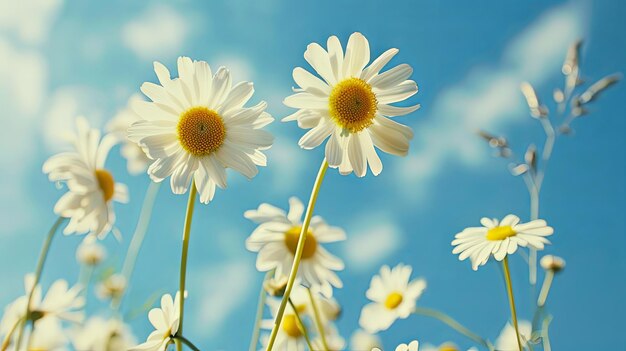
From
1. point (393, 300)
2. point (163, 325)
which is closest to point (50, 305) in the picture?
point (163, 325)

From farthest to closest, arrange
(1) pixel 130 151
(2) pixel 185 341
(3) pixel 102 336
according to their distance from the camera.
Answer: (1) pixel 130 151
(3) pixel 102 336
(2) pixel 185 341

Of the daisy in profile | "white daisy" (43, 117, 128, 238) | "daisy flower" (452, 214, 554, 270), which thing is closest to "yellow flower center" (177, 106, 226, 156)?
the daisy in profile

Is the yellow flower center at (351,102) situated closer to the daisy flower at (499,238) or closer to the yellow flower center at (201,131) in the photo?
the yellow flower center at (201,131)

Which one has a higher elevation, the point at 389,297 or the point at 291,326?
the point at 389,297

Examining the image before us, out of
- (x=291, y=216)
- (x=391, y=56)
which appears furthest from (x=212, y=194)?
(x=291, y=216)

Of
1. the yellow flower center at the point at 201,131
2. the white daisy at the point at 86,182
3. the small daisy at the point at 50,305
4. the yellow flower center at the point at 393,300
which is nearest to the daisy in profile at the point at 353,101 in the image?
the yellow flower center at the point at 201,131

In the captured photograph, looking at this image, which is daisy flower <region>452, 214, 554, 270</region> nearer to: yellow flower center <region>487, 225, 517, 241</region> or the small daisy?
yellow flower center <region>487, 225, 517, 241</region>

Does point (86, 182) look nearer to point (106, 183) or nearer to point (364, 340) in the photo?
point (106, 183)
